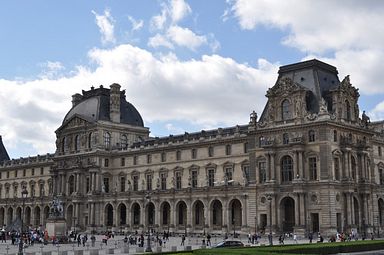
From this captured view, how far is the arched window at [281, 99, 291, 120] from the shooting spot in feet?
272

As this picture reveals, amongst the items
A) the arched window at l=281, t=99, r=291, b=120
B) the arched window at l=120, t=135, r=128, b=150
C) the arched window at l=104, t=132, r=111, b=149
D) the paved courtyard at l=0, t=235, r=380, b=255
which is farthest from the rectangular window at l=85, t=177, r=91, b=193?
the arched window at l=281, t=99, r=291, b=120

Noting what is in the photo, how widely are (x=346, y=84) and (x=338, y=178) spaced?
1389 cm

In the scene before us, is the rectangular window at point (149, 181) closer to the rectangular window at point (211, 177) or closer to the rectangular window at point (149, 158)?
the rectangular window at point (149, 158)

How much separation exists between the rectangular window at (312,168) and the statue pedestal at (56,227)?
33.1 metres

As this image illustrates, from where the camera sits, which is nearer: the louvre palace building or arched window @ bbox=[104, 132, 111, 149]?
the louvre palace building

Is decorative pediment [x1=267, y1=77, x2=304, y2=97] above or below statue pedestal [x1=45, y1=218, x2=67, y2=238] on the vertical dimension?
above

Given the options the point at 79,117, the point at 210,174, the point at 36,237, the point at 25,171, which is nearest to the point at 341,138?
the point at 210,174

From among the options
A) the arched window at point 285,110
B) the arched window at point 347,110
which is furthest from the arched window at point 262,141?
the arched window at point 347,110

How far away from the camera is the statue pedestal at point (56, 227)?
249ft

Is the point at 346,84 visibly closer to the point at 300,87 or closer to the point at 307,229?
the point at 300,87

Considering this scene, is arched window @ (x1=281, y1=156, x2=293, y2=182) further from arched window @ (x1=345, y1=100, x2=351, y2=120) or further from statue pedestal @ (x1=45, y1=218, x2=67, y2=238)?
statue pedestal @ (x1=45, y1=218, x2=67, y2=238)

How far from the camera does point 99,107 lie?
114m

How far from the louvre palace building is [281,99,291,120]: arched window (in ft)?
0.46

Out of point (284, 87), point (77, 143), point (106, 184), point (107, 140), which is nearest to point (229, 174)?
point (284, 87)
